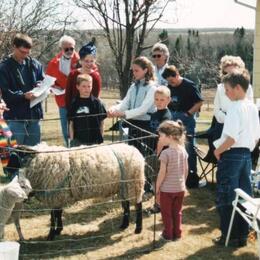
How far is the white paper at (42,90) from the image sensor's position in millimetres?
6059

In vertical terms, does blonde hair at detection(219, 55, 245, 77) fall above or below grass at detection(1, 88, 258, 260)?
above

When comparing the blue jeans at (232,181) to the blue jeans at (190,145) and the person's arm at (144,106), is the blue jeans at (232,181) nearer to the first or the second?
the person's arm at (144,106)

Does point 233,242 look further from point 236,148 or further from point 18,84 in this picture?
point 18,84

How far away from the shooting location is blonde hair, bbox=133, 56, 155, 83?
5734 millimetres

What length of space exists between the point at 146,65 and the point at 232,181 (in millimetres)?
1814

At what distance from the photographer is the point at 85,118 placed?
5812 mm

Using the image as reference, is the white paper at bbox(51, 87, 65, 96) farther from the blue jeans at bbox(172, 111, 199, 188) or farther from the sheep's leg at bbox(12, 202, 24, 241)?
the sheep's leg at bbox(12, 202, 24, 241)

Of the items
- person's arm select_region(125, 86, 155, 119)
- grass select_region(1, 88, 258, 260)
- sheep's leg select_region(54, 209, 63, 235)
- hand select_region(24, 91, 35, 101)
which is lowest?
grass select_region(1, 88, 258, 260)

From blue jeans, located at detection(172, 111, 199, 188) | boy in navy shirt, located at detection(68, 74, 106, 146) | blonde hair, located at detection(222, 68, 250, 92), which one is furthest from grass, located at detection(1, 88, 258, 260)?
blonde hair, located at detection(222, 68, 250, 92)

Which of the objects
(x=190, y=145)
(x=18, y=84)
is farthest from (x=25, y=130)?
(x=190, y=145)

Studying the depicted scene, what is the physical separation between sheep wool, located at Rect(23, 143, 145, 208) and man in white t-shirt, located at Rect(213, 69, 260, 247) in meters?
0.89

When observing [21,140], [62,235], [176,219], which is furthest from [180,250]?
[21,140]

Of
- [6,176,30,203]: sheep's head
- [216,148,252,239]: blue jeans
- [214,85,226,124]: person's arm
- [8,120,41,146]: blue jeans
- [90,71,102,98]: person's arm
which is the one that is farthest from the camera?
[90,71,102,98]: person's arm

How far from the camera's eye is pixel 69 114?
5.96m
